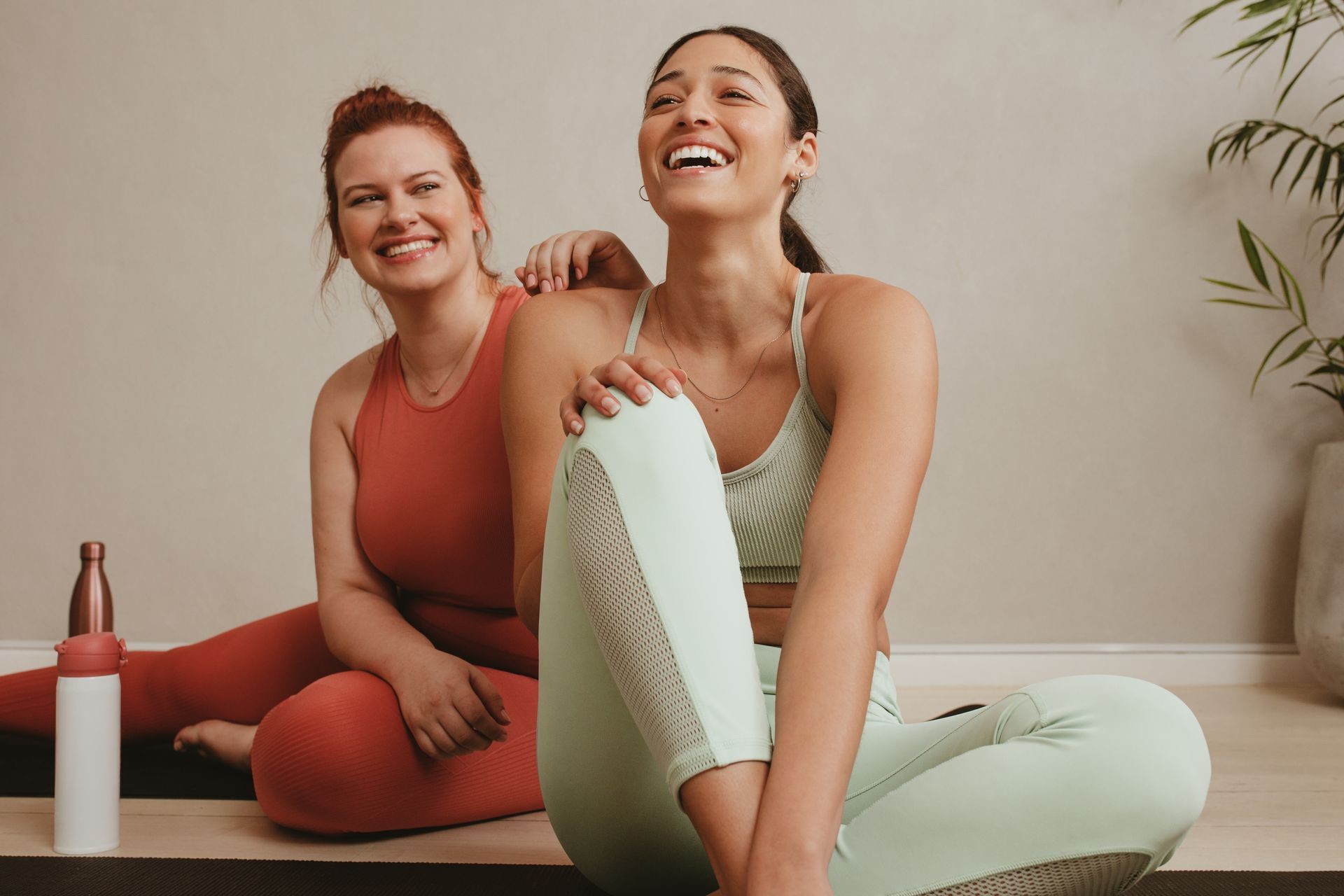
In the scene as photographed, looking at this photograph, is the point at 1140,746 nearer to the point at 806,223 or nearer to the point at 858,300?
the point at 858,300

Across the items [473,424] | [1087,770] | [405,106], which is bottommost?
[1087,770]

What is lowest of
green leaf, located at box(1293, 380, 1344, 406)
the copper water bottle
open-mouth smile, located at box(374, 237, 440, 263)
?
the copper water bottle

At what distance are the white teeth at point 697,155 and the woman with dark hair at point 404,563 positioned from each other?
20cm

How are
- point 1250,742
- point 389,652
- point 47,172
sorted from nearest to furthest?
point 389,652 < point 1250,742 < point 47,172

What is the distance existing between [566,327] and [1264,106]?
7.57 feet

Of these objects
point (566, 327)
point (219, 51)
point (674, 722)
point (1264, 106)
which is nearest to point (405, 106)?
point (566, 327)

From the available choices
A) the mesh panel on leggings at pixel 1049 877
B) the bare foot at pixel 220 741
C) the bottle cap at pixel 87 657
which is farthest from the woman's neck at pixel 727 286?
the bare foot at pixel 220 741

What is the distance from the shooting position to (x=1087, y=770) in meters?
0.81

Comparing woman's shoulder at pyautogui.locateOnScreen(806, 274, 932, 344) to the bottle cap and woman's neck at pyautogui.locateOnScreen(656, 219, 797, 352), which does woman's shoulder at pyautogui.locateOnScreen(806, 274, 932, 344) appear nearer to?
woman's neck at pyautogui.locateOnScreen(656, 219, 797, 352)

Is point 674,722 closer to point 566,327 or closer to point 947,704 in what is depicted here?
point 566,327

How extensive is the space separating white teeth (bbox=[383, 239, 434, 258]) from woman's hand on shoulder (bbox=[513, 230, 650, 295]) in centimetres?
26

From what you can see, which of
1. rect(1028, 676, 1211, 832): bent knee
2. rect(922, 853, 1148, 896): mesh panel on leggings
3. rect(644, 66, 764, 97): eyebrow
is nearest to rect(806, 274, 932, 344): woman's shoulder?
rect(644, 66, 764, 97): eyebrow

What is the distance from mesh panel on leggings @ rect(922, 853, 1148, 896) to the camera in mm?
817

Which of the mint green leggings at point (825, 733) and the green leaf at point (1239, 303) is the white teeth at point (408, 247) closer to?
the mint green leggings at point (825, 733)
